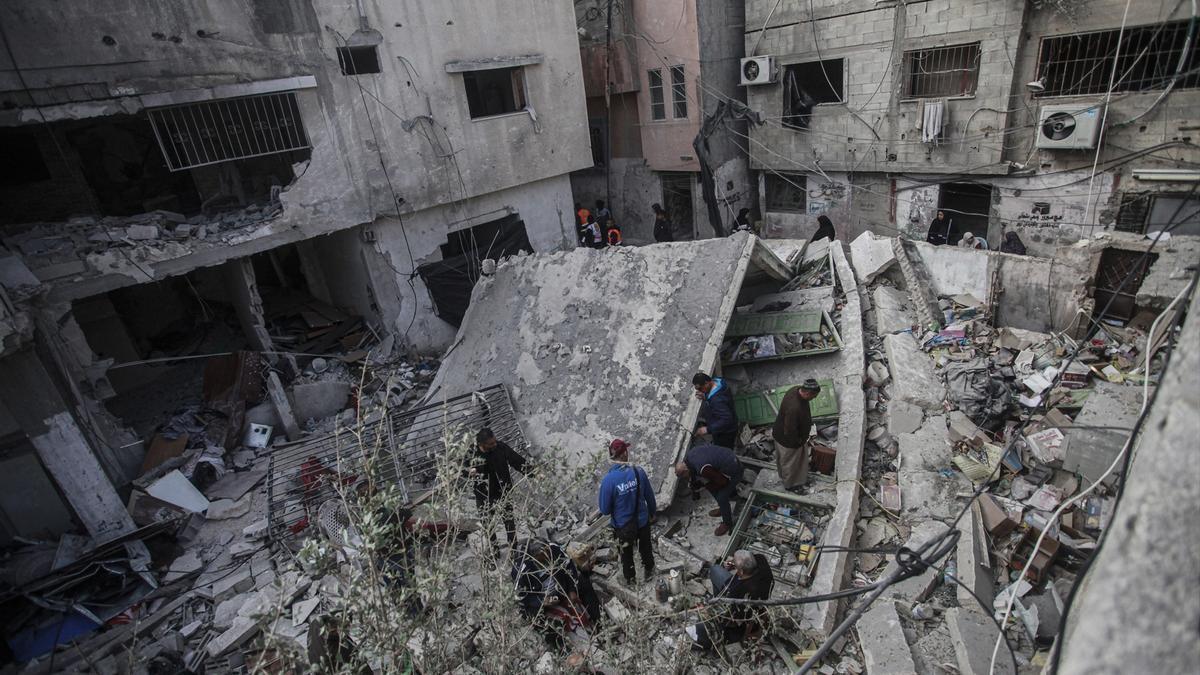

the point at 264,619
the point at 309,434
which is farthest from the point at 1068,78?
the point at 309,434

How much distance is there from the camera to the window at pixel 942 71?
35.3ft

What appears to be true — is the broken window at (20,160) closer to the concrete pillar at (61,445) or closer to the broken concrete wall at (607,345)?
the concrete pillar at (61,445)

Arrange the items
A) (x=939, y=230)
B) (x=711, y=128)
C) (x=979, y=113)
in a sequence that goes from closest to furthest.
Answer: (x=979, y=113) → (x=939, y=230) → (x=711, y=128)

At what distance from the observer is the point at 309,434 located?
30.0 feet

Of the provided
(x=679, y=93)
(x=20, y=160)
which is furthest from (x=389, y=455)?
(x=679, y=93)

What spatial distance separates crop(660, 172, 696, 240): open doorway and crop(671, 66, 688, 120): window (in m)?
1.63

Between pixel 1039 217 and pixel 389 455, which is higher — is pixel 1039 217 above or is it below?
above

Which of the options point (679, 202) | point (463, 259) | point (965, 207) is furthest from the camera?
point (679, 202)

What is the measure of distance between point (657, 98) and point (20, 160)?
40.8 feet

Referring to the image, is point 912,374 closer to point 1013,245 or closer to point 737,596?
point 737,596

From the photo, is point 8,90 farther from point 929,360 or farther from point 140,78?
point 929,360

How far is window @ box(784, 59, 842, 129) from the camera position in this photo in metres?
12.8

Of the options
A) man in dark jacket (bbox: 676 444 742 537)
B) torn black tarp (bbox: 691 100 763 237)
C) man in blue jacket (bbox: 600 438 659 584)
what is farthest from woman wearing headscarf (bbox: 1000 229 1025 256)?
man in blue jacket (bbox: 600 438 659 584)

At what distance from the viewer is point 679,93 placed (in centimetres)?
1433
